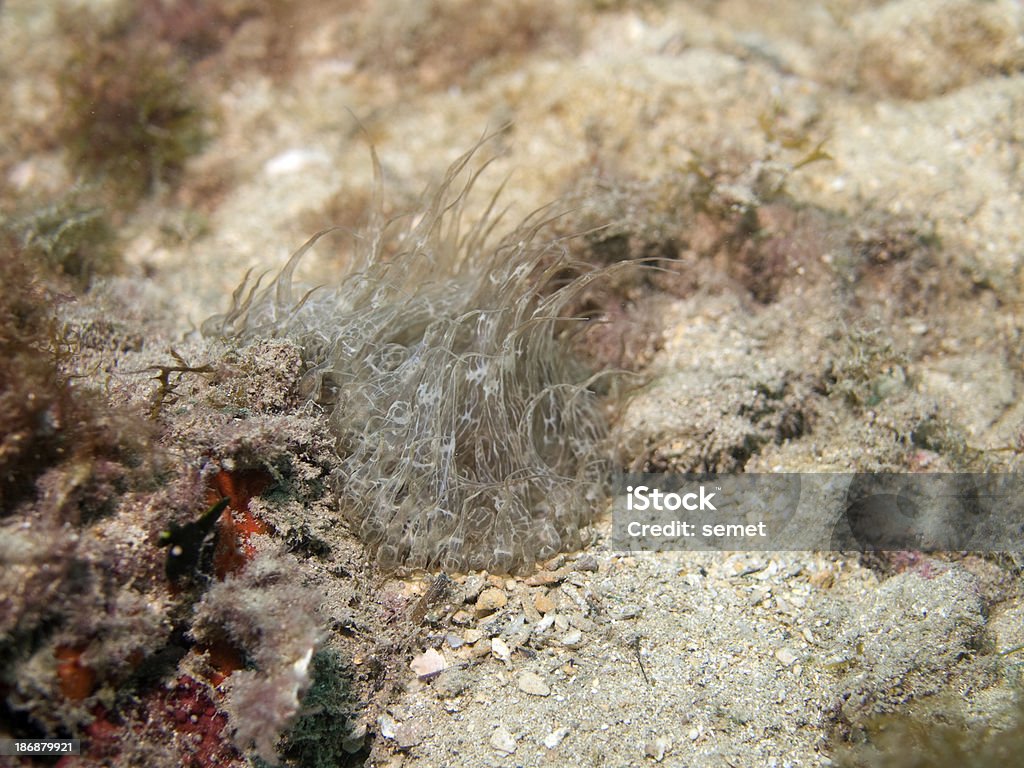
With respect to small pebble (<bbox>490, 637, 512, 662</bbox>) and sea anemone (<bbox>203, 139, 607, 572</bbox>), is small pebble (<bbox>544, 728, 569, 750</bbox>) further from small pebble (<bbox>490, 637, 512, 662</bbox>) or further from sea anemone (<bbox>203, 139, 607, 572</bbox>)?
sea anemone (<bbox>203, 139, 607, 572</bbox>)

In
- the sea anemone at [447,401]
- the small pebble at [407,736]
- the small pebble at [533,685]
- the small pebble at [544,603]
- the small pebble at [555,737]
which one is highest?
the sea anemone at [447,401]

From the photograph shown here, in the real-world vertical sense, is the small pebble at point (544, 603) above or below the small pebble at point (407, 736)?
above

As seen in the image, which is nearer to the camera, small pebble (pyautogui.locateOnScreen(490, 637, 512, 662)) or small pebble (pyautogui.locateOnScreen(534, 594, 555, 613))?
small pebble (pyautogui.locateOnScreen(490, 637, 512, 662))

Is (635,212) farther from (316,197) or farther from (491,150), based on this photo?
(316,197)

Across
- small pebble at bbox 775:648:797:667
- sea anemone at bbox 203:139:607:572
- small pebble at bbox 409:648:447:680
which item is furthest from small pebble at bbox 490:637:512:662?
small pebble at bbox 775:648:797:667

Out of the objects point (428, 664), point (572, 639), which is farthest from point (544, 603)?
point (428, 664)

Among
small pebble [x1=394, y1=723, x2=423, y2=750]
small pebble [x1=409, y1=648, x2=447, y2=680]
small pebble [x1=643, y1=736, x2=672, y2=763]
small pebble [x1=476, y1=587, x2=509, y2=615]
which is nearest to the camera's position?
small pebble [x1=643, y1=736, x2=672, y2=763]

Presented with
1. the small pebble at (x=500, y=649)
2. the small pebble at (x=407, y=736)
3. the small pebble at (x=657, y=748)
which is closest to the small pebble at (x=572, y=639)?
the small pebble at (x=500, y=649)

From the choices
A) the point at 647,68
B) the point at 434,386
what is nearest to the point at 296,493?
the point at 434,386

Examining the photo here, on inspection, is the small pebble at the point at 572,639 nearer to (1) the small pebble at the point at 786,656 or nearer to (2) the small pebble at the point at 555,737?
(2) the small pebble at the point at 555,737
